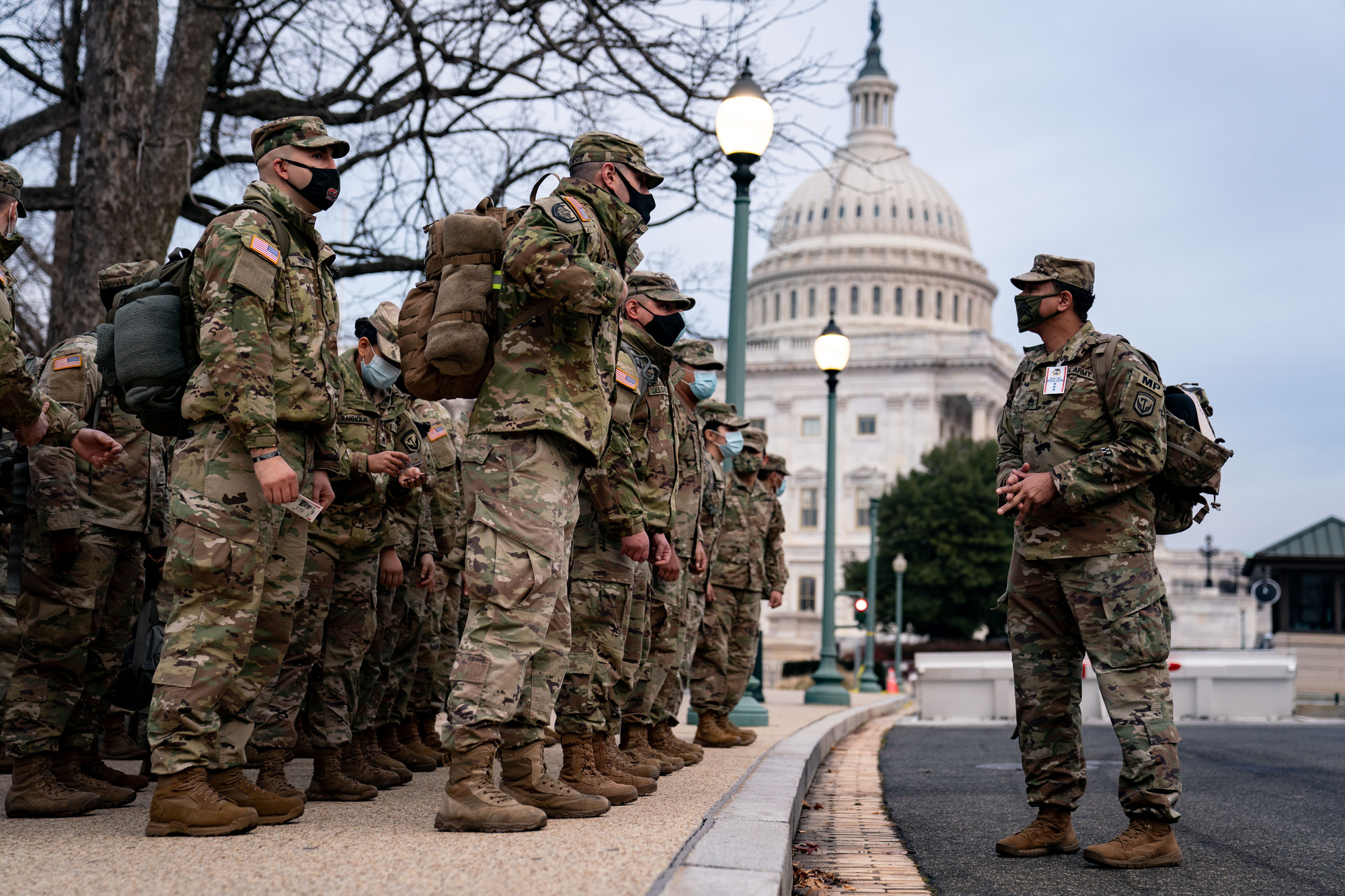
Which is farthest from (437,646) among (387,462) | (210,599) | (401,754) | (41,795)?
(210,599)

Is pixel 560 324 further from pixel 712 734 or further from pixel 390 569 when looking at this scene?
pixel 712 734

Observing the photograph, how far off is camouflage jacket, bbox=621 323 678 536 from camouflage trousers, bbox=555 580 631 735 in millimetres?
524

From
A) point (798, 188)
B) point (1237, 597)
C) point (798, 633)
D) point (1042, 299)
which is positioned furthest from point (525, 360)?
point (798, 188)

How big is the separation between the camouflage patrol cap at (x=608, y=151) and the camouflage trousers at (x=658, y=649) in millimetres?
2424

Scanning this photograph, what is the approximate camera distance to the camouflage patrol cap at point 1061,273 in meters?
6.16

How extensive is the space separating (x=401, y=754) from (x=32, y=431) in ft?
10.6

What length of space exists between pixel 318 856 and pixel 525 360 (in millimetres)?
1923

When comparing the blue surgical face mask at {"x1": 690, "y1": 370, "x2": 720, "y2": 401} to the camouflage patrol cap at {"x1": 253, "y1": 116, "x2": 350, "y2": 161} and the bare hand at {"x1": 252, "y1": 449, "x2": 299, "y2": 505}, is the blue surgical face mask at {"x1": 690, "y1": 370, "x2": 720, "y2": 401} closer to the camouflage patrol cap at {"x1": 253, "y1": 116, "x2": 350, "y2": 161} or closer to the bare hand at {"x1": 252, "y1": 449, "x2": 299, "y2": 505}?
the camouflage patrol cap at {"x1": 253, "y1": 116, "x2": 350, "y2": 161}

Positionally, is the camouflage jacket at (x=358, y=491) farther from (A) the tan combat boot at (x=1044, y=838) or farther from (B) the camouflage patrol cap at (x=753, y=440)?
(B) the camouflage patrol cap at (x=753, y=440)

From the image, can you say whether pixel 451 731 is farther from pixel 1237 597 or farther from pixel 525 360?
pixel 1237 597

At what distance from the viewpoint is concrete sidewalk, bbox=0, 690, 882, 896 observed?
362 cm

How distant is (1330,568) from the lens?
37.7 metres

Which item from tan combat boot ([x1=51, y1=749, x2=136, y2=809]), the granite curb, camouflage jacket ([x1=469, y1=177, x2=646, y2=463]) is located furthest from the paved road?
tan combat boot ([x1=51, y1=749, x2=136, y2=809])

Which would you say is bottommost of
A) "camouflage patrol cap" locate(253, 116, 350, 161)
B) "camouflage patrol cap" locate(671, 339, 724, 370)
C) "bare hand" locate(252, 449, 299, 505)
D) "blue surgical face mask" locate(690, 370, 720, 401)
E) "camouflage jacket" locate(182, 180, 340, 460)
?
"bare hand" locate(252, 449, 299, 505)
